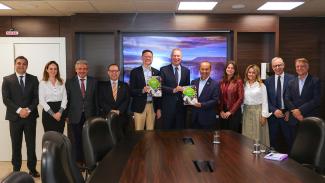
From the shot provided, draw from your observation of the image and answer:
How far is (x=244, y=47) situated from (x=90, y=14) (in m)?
3.02

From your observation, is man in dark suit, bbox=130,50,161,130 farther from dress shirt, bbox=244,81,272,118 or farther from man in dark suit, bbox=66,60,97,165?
dress shirt, bbox=244,81,272,118

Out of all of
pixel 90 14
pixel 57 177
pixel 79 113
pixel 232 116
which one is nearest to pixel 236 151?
pixel 57 177

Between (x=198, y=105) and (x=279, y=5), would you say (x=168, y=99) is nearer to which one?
(x=198, y=105)

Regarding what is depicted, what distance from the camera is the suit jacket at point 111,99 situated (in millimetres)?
5051

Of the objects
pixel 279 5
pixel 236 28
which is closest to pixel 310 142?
pixel 279 5

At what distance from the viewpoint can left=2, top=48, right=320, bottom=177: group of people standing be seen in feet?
15.8

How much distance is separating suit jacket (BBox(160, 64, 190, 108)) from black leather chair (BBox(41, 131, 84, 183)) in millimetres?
3012

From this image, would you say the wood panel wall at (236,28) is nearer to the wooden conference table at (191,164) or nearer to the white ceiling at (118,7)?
the white ceiling at (118,7)

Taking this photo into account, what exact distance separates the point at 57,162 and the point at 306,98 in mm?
4151

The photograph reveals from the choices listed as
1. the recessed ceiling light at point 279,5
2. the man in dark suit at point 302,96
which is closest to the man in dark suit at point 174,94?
the man in dark suit at point 302,96

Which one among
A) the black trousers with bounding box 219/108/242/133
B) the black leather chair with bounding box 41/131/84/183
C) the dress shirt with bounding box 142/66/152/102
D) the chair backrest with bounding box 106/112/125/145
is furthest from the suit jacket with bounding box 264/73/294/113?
the black leather chair with bounding box 41/131/84/183

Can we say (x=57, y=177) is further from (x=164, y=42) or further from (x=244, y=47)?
(x=244, y=47)

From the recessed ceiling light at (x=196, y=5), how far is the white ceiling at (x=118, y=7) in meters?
0.09

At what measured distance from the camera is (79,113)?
4.97 metres
